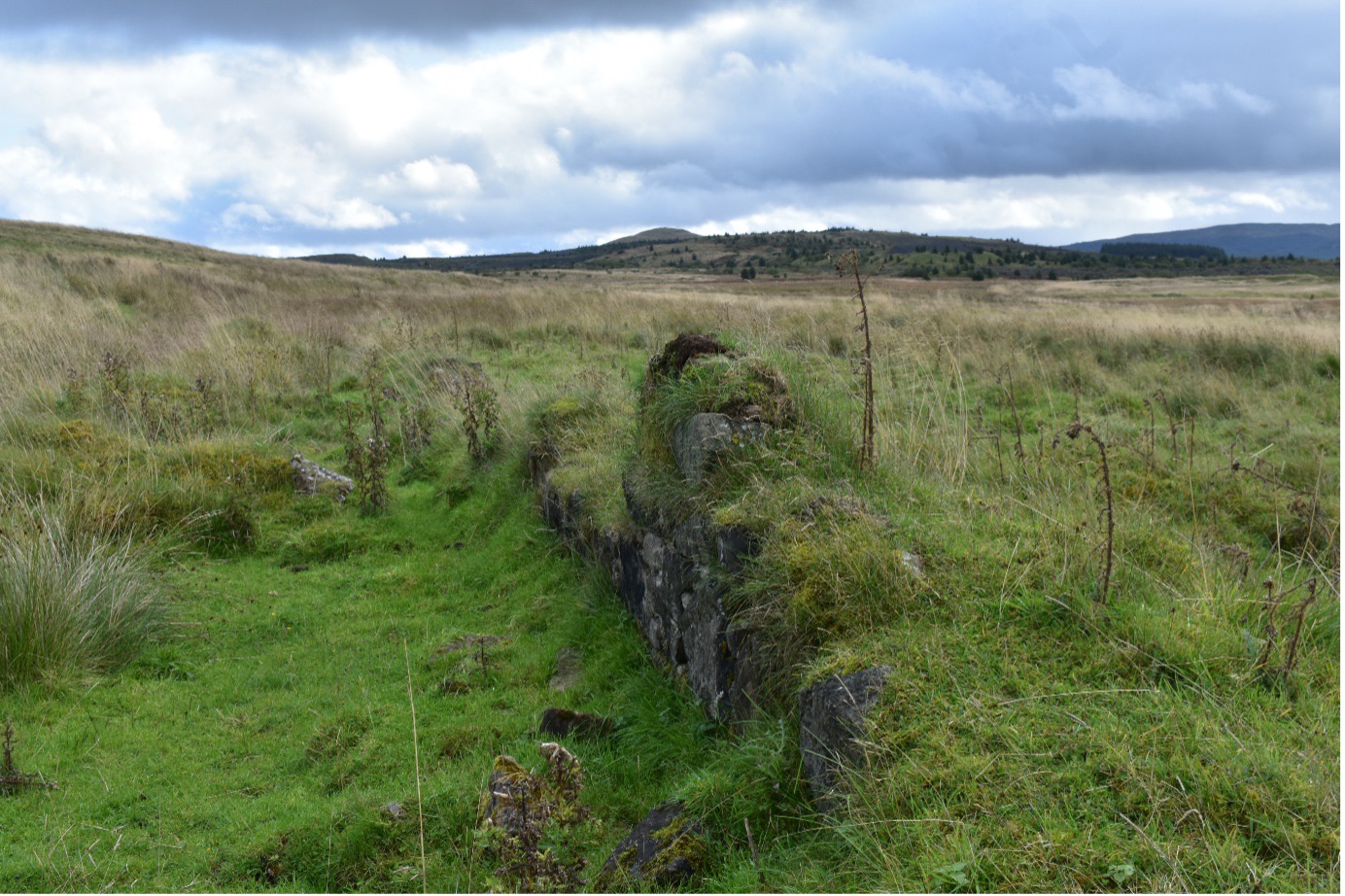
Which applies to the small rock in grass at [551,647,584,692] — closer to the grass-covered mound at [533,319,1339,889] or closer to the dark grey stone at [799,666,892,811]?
the grass-covered mound at [533,319,1339,889]

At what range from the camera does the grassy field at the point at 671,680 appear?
2.68 metres

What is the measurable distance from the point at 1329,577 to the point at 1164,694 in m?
2.48

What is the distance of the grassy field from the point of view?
8.78 feet

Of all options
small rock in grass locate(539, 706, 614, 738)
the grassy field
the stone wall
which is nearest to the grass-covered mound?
the grassy field

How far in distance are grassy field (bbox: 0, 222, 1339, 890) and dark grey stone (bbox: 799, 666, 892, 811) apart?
0.24 ft

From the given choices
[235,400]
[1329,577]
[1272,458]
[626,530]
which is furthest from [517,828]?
[235,400]

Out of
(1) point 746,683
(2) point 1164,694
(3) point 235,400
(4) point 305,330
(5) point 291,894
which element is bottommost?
(5) point 291,894

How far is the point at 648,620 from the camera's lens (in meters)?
5.57

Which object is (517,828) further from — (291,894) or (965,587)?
(965,587)

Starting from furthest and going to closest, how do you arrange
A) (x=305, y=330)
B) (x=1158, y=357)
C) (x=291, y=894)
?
(x=305, y=330)
(x=1158, y=357)
(x=291, y=894)

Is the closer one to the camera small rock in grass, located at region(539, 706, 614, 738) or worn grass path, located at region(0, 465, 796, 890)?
worn grass path, located at region(0, 465, 796, 890)

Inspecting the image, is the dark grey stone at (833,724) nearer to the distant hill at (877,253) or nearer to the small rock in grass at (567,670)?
the small rock in grass at (567,670)

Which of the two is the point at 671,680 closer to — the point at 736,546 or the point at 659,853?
the point at 736,546

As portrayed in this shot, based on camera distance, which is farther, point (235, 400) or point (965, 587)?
point (235, 400)
